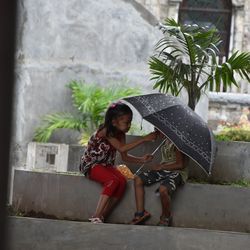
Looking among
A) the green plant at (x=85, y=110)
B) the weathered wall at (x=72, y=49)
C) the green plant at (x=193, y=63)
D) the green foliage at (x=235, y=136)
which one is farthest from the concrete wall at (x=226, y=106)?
the green plant at (x=193, y=63)

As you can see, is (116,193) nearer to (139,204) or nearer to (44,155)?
(139,204)

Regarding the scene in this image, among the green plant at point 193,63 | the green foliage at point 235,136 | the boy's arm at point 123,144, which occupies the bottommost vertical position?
the boy's arm at point 123,144

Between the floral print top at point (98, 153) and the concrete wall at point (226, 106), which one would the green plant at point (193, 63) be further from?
the concrete wall at point (226, 106)

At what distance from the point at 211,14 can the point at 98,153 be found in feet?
49.0

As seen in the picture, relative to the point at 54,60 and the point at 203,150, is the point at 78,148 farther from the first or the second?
the point at 54,60

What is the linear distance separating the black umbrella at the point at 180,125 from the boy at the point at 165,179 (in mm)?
178

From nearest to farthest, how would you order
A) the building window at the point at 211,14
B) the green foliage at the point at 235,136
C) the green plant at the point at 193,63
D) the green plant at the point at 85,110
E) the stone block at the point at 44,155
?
the green plant at the point at 193,63, the green foliage at the point at 235,136, the stone block at the point at 44,155, the green plant at the point at 85,110, the building window at the point at 211,14

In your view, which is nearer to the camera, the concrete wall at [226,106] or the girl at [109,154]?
the girl at [109,154]

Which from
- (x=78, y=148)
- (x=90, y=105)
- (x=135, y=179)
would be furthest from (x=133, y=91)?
(x=135, y=179)

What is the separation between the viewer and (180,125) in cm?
766

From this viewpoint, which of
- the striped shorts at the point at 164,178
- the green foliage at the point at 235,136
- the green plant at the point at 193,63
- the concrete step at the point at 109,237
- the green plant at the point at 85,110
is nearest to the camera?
the concrete step at the point at 109,237

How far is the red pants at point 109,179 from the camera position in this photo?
7.70 meters

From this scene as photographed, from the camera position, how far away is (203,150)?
297 inches

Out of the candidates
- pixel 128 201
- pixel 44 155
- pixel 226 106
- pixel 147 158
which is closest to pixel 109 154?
pixel 147 158
